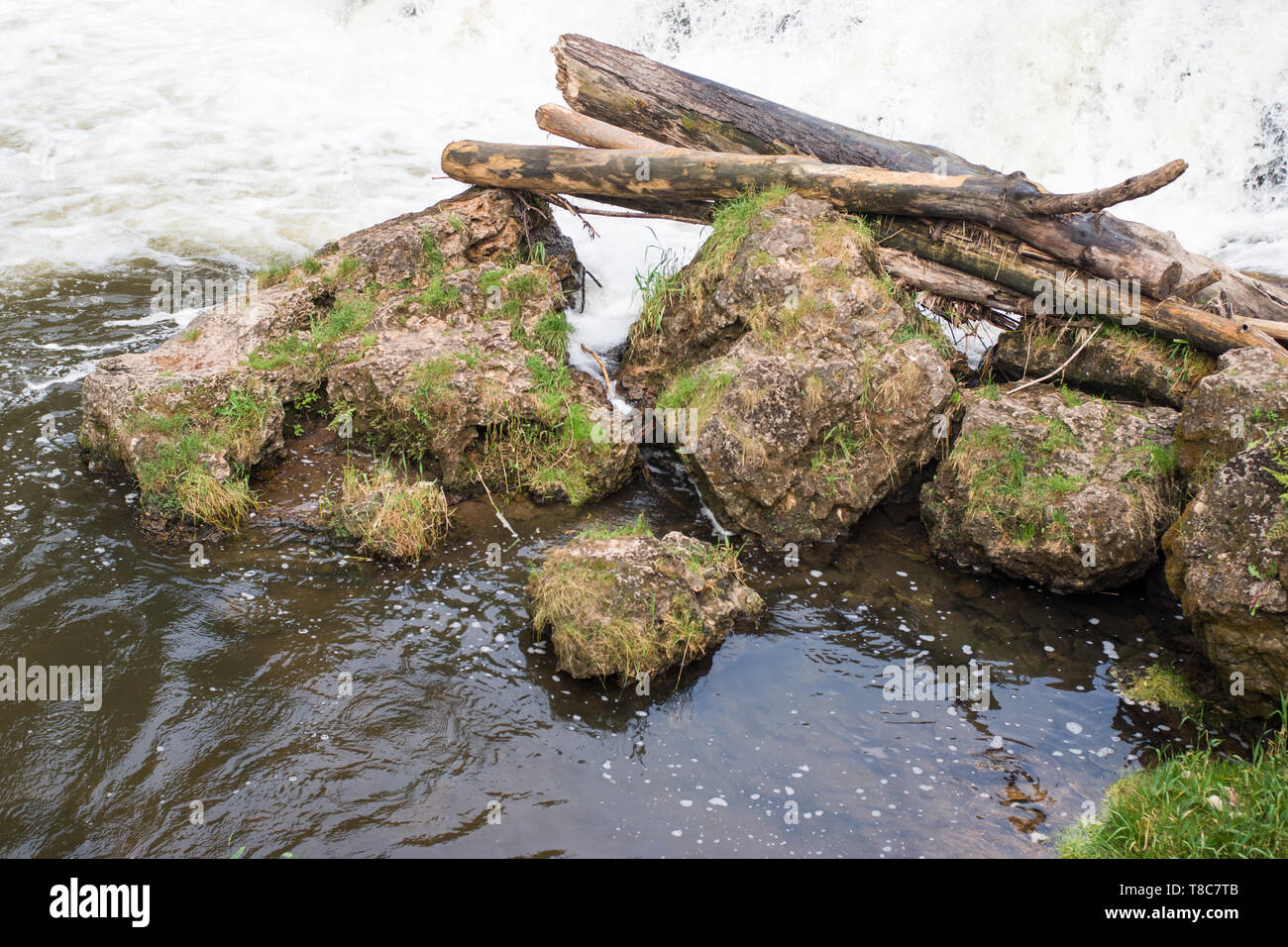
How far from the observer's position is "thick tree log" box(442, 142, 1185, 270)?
755cm

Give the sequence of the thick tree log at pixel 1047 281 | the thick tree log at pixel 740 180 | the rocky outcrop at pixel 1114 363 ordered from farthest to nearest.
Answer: the thick tree log at pixel 740 180 < the rocky outcrop at pixel 1114 363 < the thick tree log at pixel 1047 281

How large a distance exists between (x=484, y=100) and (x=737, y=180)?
9069mm

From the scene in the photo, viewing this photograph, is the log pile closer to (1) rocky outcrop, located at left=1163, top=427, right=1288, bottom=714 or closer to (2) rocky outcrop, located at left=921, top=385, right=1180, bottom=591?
(2) rocky outcrop, located at left=921, top=385, right=1180, bottom=591

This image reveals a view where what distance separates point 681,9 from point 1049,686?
46.1ft

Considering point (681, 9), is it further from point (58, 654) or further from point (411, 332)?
point (58, 654)

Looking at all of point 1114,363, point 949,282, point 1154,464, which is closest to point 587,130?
point 949,282

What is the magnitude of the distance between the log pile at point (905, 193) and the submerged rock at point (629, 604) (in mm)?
3632

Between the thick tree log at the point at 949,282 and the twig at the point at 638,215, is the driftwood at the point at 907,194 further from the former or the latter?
the twig at the point at 638,215

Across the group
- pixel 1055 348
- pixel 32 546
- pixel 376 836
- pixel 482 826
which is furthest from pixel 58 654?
pixel 1055 348

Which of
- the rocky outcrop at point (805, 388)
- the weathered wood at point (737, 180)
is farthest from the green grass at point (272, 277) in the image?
the rocky outcrop at point (805, 388)

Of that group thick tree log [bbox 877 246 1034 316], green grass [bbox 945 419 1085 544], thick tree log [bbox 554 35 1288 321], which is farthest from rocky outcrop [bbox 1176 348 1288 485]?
thick tree log [bbox 877 246 1034 316]

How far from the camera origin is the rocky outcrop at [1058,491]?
652 cm

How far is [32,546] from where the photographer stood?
21.9 ft

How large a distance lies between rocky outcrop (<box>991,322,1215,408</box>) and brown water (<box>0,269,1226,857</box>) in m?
1.68
